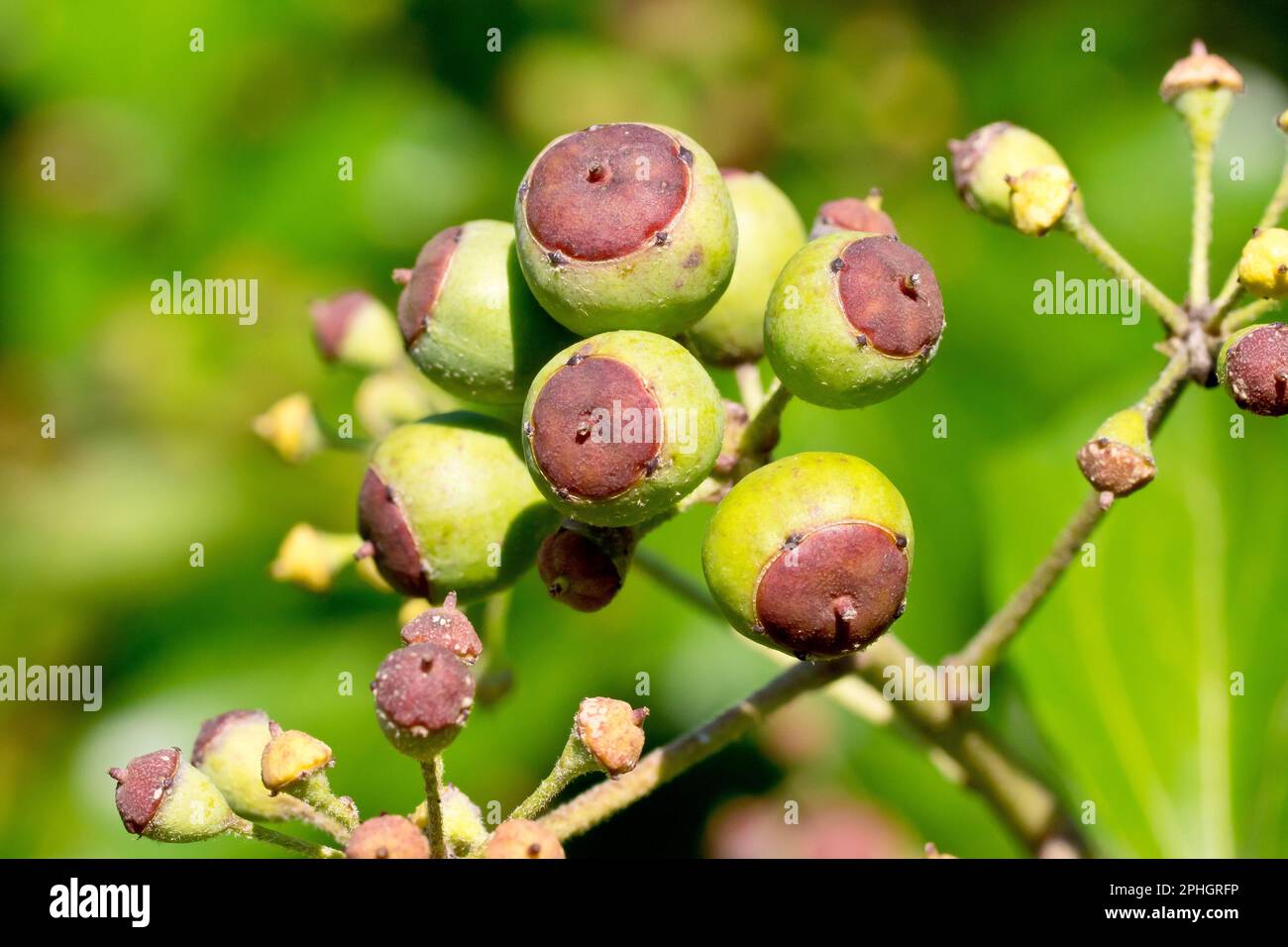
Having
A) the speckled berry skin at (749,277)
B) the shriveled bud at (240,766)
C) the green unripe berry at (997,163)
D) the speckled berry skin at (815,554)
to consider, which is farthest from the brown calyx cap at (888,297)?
the shriveled bud at (240,766)

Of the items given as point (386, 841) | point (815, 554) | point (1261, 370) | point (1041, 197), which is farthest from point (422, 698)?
point (1041, 197)

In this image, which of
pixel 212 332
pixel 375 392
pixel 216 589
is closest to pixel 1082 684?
pixel 375 392

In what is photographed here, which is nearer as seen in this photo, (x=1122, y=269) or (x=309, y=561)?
(x=1122, y=269)

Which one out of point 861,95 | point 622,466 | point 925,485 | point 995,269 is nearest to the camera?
point 622,466

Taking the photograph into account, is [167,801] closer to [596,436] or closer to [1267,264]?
[596,436]

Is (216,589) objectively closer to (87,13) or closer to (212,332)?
(212,332)
